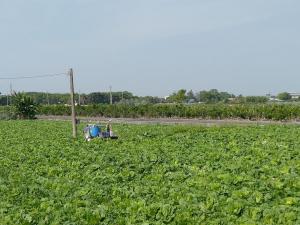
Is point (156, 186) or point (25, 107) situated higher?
point (25, 107)

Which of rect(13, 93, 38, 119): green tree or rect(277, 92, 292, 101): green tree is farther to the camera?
rect(277, 92, 292, 101): green tree

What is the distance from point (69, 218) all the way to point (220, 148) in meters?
9.35

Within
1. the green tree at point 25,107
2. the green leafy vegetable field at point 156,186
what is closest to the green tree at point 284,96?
the green tree at point 25,107

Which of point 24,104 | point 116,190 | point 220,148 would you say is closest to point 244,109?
point 24,104

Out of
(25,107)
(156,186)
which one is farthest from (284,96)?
(156,186)

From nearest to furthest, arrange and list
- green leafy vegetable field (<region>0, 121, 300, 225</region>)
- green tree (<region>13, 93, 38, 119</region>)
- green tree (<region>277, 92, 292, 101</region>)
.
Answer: green leafy vegetable field (<region>0, 121, 300, 225</region>)
green tree (<region>13, 93, 38, 119</region>)
green tree (<region>277, 92, 292, 101</region>)

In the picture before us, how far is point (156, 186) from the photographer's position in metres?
9.55

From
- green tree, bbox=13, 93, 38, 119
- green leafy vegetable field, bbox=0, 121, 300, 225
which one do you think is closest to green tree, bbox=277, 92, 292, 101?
green tree, bbox=13, 93, 38, 119

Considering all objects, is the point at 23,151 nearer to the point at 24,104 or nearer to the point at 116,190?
the point at 116,190

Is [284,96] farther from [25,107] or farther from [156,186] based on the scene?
[156,186]

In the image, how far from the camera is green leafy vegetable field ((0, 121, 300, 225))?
718cm

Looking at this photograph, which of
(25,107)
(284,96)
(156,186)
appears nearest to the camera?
(156,186)

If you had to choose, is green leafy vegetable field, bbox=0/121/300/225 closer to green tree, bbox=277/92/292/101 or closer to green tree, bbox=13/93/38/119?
green tree, bbox=13/93/38/119

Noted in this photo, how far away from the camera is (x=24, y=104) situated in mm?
59750
